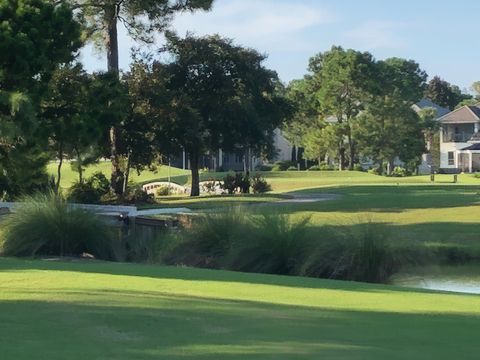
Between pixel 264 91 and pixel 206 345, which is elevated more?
pixel 264 91

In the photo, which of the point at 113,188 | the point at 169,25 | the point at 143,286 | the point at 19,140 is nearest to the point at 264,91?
the point at 169,25

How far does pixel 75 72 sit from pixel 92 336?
77.8ft

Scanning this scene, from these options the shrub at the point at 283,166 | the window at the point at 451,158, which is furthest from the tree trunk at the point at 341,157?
the window at the point at 451,158

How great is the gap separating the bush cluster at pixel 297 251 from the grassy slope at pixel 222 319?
11.7ft

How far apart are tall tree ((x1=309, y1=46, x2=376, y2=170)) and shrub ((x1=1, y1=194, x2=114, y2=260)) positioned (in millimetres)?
63497

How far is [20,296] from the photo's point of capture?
1022 cm

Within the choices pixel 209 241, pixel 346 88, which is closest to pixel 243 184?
pixel 209 241

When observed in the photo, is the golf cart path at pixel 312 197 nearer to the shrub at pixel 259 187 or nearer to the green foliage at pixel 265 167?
the shrub at pixel 259 187

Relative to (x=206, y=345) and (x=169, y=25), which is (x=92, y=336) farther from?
→ (x=169, y=25)

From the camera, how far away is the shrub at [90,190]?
1398 inches

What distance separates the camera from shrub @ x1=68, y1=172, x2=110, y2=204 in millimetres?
35506

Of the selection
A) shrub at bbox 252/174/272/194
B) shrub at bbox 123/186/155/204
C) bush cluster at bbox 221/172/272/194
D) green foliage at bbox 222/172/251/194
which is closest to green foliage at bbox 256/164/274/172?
shrub at bbox 252/174/272/194

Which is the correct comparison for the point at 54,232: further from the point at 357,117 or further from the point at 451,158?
the point at 451,158

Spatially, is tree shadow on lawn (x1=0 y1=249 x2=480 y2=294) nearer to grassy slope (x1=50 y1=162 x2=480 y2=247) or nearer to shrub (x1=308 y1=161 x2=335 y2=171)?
grassy slope (x1=50 y1=162 x2=480 y2=247)
